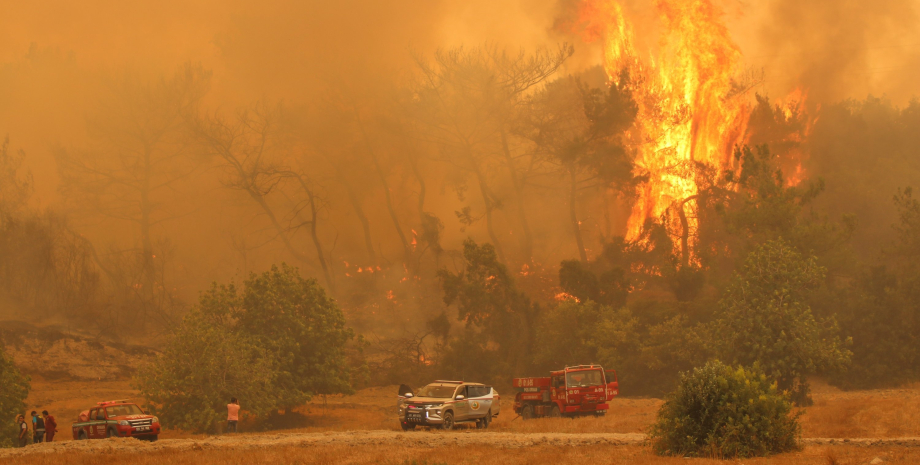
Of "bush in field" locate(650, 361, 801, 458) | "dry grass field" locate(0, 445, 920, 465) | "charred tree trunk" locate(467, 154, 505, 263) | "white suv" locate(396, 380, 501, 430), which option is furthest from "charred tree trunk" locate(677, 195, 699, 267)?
"bush in field" locate(650, 361, 801, 458)

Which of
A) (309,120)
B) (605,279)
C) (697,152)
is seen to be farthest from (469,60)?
(605,279)

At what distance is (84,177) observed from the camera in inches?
2505

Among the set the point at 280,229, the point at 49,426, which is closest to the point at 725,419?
the point at 49,426

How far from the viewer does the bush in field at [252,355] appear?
3106 cm

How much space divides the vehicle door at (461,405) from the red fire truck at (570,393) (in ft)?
19.6

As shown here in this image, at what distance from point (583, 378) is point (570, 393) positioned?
0.91 meters

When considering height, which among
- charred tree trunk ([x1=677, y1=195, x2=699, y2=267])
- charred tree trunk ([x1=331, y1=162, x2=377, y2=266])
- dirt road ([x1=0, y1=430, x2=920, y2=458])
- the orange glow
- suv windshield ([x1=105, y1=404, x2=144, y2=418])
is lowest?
dirt road ([x1=0, y1=430, x2=920, y2=458])

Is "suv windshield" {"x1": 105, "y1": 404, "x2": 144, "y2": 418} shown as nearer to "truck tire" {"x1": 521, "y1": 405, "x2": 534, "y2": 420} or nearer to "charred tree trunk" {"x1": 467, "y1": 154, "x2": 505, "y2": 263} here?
"truck tire" {"x1": 521, "y1": 405, "x2": 534, "y2": 420}

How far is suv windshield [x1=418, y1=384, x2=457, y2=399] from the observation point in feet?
87.8

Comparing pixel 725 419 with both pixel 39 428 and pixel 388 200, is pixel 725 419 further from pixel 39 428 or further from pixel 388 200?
pixel 388 200

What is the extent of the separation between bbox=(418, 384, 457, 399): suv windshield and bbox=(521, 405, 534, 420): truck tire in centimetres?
671

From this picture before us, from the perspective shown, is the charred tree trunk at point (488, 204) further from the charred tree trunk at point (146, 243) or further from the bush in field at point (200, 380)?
the bush in field at point (200, 380)

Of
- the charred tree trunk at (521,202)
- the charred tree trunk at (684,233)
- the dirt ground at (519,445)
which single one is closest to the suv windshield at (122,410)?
the dirt ground at (519,445)

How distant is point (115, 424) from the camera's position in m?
24.3
